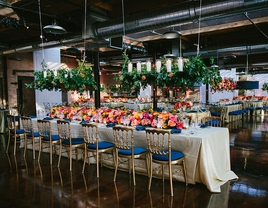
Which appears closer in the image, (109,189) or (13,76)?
(109,189)

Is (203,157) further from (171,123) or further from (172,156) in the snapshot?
(171,123)

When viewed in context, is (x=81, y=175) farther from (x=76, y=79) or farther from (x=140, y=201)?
(x=76, y=79)

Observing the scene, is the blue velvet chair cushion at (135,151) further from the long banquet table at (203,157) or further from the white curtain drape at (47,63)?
the white curtain drape at (47,63)

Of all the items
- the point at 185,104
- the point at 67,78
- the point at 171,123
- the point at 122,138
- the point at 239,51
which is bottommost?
the point at 122,138

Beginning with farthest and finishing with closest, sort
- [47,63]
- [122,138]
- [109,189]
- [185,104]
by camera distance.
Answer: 1. [47,63]
2. [185,104]
3. [122,138]
4. [109,189]

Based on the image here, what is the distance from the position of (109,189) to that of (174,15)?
3.83m

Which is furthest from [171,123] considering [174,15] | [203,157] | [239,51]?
[239,51]

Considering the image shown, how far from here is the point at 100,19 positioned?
21.7 feet

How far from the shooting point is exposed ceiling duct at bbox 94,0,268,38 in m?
4.06

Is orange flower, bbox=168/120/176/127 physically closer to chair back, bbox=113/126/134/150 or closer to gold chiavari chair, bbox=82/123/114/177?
chair back, bbox=113/126/134/150

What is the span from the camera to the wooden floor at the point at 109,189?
2.85 metres

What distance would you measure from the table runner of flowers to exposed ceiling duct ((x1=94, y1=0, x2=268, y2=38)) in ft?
7.15

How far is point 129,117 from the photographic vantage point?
13.8ft

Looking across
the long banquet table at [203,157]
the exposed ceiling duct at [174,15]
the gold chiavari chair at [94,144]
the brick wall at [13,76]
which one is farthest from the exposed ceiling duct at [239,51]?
the brick wall at [13,76]
